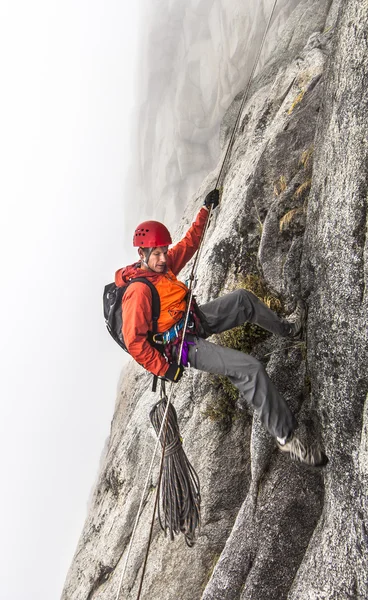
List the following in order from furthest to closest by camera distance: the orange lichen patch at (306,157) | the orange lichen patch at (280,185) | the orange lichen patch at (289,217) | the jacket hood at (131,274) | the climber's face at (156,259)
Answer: the orange lichen patch at (280,185), the orange lichen patch at (306,157), the orange lichen patch at (289,217), the climber's face at (156,259), the jacket hood at (131,274)

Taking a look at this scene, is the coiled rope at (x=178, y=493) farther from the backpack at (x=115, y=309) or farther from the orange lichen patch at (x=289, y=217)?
the orange lichen patch at (x=289, y=217)

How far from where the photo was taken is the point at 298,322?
5996 millimetres

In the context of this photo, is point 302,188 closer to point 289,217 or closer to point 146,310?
point 289,217

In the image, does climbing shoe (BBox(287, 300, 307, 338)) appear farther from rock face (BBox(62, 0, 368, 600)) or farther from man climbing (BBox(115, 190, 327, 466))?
rock face (BBox(62, 0, 368, 600))

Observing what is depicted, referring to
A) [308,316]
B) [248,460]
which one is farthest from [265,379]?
[248,460]

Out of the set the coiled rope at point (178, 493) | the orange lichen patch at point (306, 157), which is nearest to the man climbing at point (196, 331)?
the coiled rope at point (178, 493)

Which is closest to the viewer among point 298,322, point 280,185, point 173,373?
point 173,373

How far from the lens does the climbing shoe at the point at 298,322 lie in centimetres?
573

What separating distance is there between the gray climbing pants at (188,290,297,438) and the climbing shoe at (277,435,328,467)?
0.34ft

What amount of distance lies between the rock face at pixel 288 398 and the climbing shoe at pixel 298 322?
160 mm

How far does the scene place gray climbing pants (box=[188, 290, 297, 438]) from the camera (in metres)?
4.92

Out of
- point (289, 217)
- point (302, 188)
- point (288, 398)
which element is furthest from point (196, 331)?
point (302, 188)

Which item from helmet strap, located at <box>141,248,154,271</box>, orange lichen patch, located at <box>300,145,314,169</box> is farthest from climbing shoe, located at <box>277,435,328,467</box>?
orange lichen patch, located at <box>300,145,314,169</box>

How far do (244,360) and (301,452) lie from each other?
1226mm
